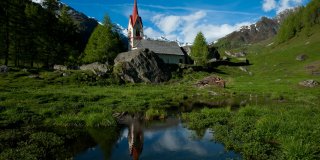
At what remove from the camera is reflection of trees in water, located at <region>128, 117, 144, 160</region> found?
71.0 feet

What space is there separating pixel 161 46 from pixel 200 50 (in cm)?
1593

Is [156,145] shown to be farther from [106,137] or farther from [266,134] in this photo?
[266,134]

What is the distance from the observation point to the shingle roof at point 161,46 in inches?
4218

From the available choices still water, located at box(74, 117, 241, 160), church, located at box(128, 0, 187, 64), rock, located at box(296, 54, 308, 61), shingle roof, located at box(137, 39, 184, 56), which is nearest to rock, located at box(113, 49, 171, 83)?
shingle roof, located at box(137, 39, 184, 56)

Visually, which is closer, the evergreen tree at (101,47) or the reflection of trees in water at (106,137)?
the reflection of trees in water at (106,137)

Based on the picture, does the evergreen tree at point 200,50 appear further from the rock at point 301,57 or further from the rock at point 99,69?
the rock at point 99,69

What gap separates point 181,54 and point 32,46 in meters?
55.1

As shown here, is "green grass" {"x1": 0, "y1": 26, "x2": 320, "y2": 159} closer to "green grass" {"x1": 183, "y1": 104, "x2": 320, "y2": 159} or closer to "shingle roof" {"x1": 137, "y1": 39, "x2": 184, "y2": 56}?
"green grass" {"x1": 183, "y1": 104, "x2": 320, "y2": 159}

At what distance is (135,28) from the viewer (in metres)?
111

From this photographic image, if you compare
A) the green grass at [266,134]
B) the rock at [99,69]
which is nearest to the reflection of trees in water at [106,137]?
the green grass at [266,134]

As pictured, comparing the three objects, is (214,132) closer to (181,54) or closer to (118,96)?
(118,96)

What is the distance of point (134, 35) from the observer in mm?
110375

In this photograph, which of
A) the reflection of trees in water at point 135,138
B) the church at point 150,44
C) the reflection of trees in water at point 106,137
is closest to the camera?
the reflection of trees in water at point 135,138

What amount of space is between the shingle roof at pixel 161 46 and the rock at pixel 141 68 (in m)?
20.7
